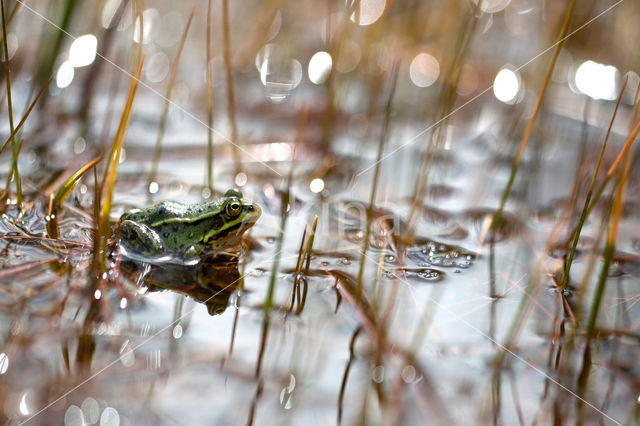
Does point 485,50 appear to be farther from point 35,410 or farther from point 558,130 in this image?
point 35,410

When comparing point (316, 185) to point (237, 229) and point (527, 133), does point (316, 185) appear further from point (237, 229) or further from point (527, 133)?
point (527, 133)

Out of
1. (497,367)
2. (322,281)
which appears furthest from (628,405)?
(322,281)

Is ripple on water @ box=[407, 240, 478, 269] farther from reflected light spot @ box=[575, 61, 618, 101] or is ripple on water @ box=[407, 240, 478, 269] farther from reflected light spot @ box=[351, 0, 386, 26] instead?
reflected light spot @ box=[351, 0, 386, 26]

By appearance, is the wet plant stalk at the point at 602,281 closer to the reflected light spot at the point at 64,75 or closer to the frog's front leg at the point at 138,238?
the frog's front leg at the point at 138,238

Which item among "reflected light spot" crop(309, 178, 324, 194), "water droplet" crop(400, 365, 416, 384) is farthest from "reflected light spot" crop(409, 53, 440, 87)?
"water droplet" crop(400, 365, 416, 384)

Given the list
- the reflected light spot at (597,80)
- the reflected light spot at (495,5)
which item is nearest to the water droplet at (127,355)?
the reflected light spot at (597,80)
